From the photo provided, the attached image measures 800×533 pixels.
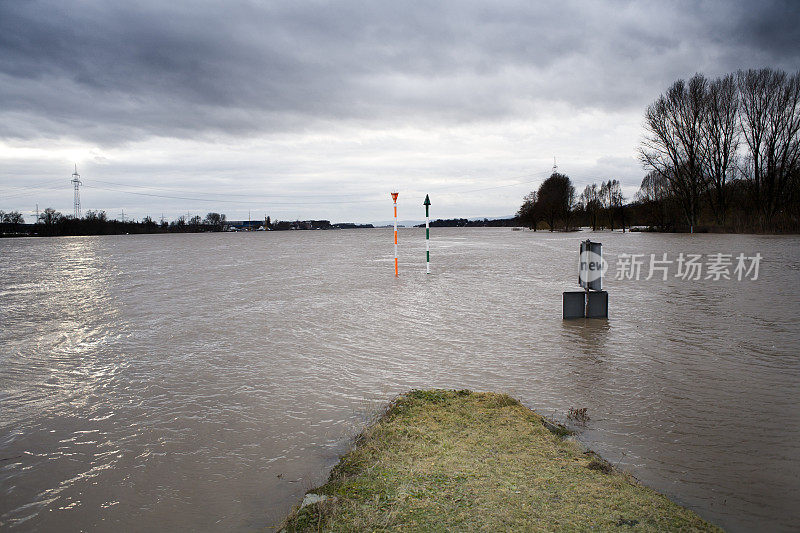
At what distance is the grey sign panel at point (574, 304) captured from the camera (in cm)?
892

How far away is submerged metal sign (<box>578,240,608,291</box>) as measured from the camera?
8570mm

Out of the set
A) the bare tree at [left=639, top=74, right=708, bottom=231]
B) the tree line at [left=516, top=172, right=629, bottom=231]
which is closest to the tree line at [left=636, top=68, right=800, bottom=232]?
the bare tree at [left=639, top=74, right=708, bottom=231]

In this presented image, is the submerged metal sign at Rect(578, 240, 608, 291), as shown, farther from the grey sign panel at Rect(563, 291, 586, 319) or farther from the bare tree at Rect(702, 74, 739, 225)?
the bare tree at Rect(702, 74, 739, 225)

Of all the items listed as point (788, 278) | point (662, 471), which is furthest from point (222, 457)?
point (788, 278)

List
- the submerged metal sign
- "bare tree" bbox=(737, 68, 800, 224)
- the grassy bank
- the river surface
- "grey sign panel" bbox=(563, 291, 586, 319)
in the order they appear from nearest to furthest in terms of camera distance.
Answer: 1. the grassy bank
2. the river surface
3. the submerged metal sign
4. "grey sign panel" bbox=(563, 291, 586, 319)
5. "bare tree" bbox=(737, 68, 800, 224)

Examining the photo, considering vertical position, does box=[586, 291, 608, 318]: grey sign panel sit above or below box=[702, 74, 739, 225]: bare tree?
below

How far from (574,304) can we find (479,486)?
6745 millimetres

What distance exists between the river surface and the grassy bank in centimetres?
41

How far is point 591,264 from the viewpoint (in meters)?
8.74

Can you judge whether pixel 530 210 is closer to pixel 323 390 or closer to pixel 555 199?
pixel 555 199

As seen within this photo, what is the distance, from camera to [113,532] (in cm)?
293

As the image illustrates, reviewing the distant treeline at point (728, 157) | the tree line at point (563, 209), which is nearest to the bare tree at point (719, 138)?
the distant treeline at point (728, 157)

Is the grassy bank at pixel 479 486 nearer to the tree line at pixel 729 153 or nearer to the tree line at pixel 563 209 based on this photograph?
the tree line at pixel 729 153

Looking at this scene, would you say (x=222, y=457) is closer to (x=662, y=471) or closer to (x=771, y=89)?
(x=662, y=471)
